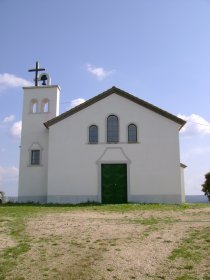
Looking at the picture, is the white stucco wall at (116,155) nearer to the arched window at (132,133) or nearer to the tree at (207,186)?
the arched window at (132,133)

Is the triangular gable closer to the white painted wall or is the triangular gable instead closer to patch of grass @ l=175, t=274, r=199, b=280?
the white painted wall

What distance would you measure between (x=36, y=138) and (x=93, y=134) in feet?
17.3

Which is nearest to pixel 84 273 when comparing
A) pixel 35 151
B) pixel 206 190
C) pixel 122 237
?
pixel 122 237

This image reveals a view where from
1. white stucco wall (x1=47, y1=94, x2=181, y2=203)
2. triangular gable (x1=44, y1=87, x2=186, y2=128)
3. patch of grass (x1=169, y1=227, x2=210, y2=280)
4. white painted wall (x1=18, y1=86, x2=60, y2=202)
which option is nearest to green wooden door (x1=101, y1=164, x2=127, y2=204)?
white stucco wall (x1=47, y1=94, x2=181, y2=203)

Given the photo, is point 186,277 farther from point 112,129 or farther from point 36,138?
point 36,138

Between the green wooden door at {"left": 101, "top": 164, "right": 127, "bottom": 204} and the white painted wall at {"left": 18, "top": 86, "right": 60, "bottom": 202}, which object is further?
the white painted wall at {"left": 18, "top": 86, "right": 60, "bottom": 202}

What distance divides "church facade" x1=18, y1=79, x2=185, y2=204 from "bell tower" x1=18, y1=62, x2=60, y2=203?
4.63 feet

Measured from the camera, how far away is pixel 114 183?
926 inches

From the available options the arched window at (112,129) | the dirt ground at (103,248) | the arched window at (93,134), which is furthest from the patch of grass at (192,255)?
the arched window at (93,134)

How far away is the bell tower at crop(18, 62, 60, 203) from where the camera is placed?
1021 inches

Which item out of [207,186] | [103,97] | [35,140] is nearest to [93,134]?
[103,97]

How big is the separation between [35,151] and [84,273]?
19.7 metres

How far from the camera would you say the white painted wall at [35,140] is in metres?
25.9

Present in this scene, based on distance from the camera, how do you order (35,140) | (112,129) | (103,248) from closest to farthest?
(103,248) < (112,129) < (35,140)
